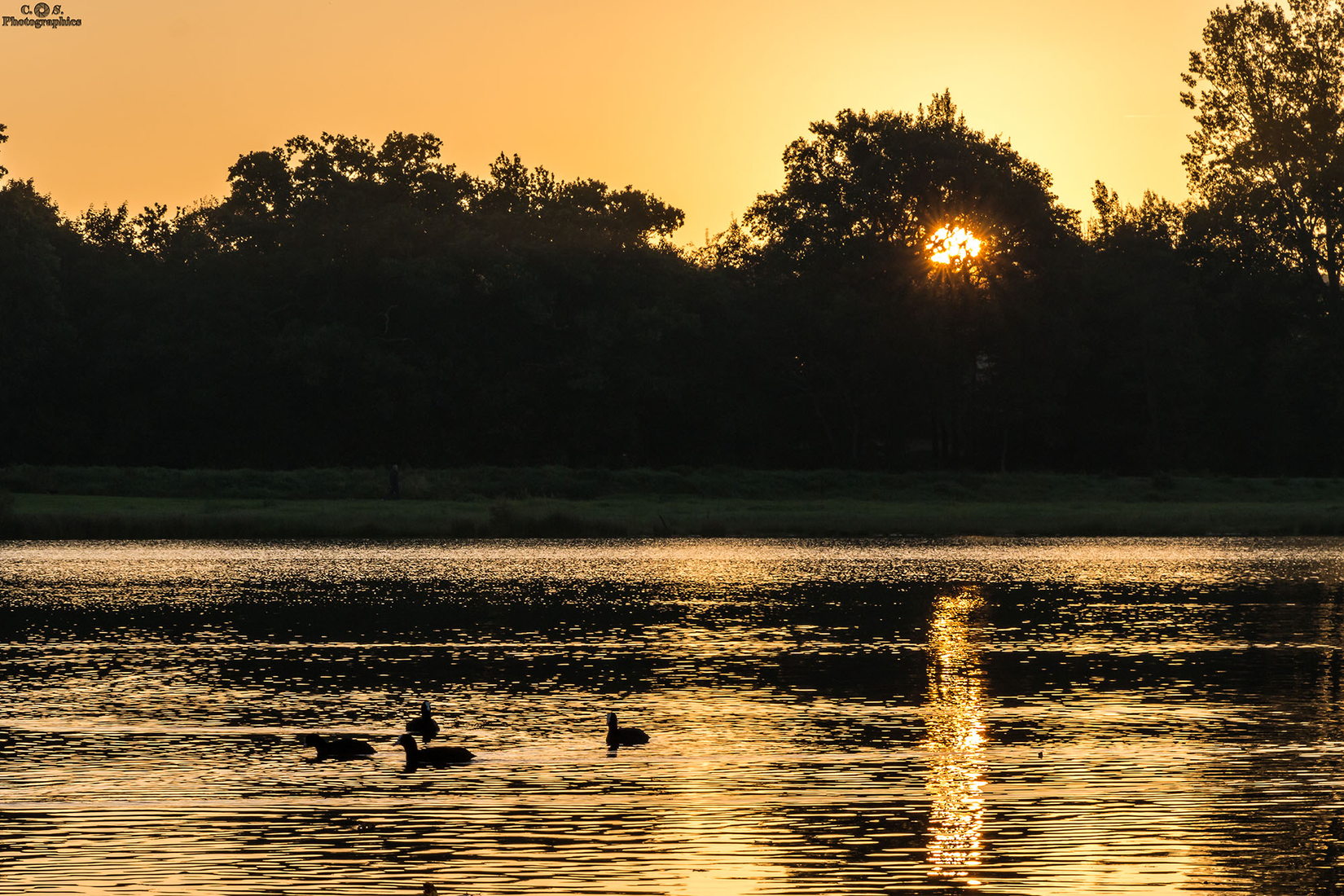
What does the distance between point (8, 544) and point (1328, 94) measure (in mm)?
76892

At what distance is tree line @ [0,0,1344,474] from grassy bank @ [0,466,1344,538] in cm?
972

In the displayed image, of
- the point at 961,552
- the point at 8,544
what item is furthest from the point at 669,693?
the point at 8,544

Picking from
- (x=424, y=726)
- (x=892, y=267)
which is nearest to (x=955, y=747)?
(x=424, y=726)

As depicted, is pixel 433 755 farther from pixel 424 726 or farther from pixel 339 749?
pixel 424 726

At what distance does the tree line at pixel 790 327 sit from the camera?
10331cm

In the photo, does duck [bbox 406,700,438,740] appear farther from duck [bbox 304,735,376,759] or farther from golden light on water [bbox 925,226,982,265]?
golden light on water [bbox 925,226,982,265]

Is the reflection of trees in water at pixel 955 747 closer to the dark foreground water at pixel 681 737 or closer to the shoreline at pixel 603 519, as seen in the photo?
the dark foreground water at pixel 681 737

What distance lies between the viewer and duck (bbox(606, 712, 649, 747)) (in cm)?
2512

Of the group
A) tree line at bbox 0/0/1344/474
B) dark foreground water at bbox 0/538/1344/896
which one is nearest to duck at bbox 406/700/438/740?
dark foreground water at bbox 0/538/1344/896

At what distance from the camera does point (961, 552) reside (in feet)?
225

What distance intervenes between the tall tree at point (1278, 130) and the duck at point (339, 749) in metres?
93.3

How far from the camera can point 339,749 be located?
79.7ft

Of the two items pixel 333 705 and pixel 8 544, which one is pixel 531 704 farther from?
pixel 8 544

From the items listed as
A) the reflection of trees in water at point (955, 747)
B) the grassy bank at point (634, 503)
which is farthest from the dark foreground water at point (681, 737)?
A: the grassy bank at point (634, 503)
